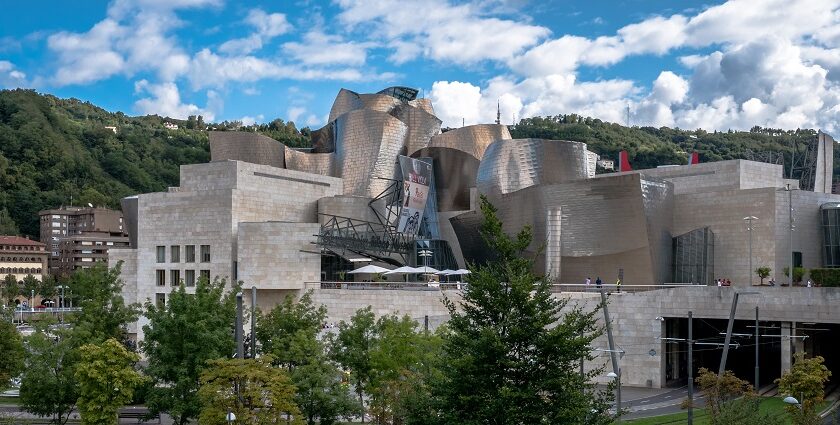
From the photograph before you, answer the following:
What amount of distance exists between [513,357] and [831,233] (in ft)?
157

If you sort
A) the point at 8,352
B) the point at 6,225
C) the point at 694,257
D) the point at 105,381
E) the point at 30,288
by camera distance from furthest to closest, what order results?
the point at 6,225
the point at 30,288
the point at 694,257
the point at 8,352
the point at 105,381

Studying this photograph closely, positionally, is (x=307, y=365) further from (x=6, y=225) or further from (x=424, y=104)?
(x=6, y=225)

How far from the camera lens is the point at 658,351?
45719 millimetres

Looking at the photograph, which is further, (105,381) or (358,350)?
(358,350)

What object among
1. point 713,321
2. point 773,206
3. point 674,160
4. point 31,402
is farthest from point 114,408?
point 674,160

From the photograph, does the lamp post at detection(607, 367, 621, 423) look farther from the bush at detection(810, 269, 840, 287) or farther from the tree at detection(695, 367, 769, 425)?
the bush at detection(810, 269, 840, 287)

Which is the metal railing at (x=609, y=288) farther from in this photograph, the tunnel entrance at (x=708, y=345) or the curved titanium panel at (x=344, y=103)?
the curved titanium panel at (x=344, y=103)

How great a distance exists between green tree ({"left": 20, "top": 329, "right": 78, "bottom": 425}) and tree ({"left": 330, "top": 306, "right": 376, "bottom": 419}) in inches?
405

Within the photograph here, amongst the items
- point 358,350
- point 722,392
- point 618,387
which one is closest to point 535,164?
point 358,350

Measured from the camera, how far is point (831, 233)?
6078 centimetres

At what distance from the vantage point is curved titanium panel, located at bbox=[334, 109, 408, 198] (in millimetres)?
77562

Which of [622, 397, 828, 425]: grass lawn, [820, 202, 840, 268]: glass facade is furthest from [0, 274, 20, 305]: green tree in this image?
[622, 397, 828, 425]: grass lawn

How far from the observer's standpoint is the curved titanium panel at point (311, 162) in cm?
7969

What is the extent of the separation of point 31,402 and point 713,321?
32.7m
